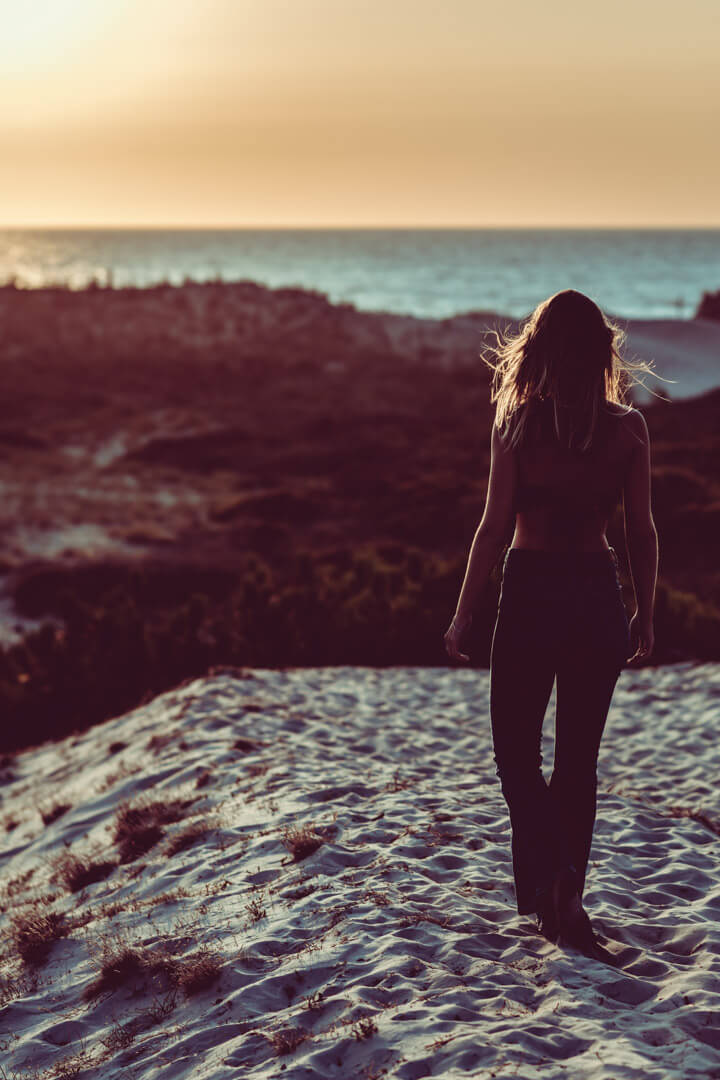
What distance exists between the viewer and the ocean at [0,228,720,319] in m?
84.1

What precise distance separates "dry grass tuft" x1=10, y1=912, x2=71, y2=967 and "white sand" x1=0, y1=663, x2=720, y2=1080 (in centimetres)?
5

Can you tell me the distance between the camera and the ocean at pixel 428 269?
84.1 m

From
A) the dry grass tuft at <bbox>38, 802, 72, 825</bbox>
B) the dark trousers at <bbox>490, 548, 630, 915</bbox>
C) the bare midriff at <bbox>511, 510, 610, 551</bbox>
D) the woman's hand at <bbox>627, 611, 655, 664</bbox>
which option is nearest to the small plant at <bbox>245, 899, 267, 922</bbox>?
the dark trousers at <bbox>490, 548, 630, 915</bbox>

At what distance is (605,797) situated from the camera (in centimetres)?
693

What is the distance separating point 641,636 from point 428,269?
12470 cm

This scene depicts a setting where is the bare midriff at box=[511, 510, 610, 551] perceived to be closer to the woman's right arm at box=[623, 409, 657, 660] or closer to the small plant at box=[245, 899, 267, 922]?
the woman's right arm at box=[623, 409, 657, 660]

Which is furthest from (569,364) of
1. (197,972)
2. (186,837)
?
(186,837)

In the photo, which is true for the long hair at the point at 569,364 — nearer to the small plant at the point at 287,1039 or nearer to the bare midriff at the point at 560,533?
the bare midriff at the point at 560,533

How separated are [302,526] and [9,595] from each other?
6939 mm

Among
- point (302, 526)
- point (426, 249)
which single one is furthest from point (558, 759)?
point (426, 249)

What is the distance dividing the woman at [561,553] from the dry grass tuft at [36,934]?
109 inches

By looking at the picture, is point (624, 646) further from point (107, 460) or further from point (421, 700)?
point (107, 460)

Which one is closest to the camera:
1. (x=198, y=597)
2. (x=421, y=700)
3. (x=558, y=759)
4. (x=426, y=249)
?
(x=558, y=759)

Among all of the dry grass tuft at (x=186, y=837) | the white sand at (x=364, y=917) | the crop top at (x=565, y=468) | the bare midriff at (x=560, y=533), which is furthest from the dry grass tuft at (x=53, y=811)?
the crop top at (x=565, y=468)
